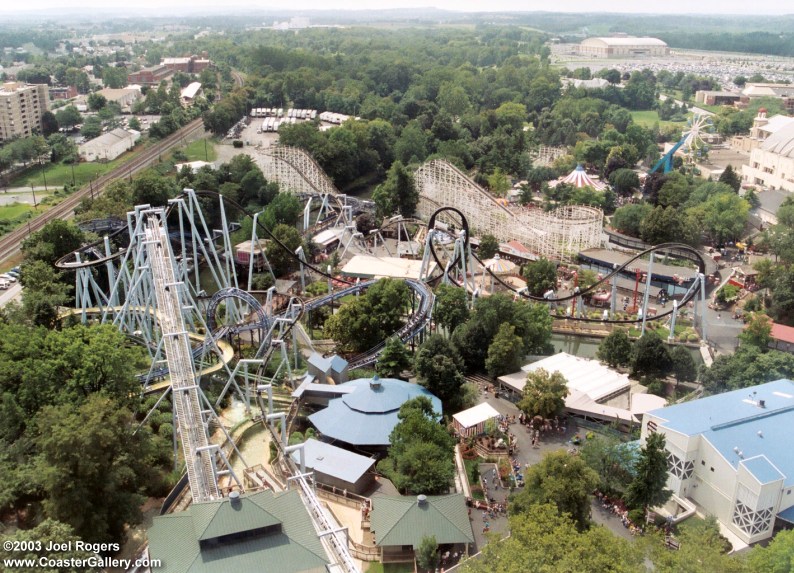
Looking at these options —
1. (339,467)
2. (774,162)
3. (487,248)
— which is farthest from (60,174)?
(774,162)

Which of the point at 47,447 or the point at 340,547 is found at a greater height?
the point at 47,447

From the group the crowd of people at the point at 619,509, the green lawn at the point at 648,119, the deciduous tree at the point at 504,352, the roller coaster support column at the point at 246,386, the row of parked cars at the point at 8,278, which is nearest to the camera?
the crowd of people at the point at 619,509

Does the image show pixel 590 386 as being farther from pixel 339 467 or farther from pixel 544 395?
pixel 339 467

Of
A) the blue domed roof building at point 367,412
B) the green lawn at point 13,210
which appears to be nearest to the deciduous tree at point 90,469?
the blue domed roof building at point 367,412

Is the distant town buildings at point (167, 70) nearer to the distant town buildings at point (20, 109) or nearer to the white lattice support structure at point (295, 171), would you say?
the distant town buildings at point (20, 109)

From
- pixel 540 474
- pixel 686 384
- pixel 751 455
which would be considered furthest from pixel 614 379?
pixel 540 474

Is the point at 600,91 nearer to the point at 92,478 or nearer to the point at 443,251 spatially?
the point at 443,251

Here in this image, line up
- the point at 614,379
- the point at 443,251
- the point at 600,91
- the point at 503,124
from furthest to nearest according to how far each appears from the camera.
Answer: the point at 600,91 → the point at 503,124 → the point at 443,251 → the point at 614,379
